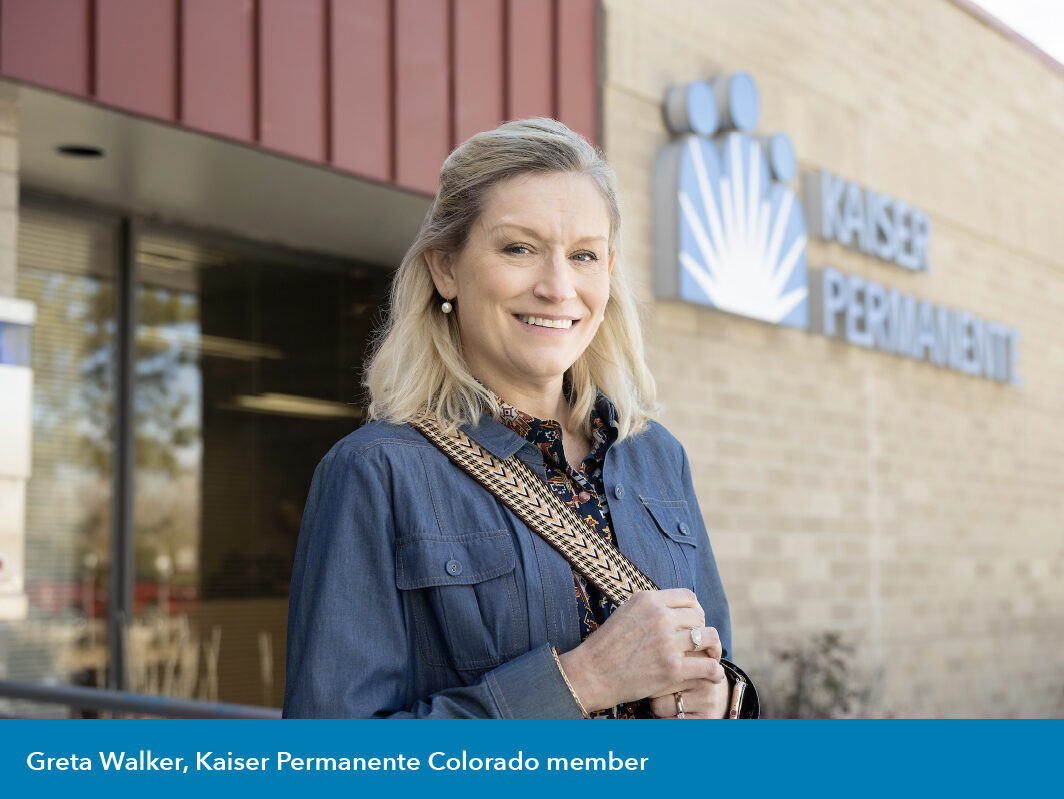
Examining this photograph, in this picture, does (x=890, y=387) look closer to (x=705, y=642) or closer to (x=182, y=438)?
(x=182, y=438)

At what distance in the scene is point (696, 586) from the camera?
7.06 ft

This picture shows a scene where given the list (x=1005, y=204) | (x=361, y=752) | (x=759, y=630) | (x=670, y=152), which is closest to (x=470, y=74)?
(x=670, y=152)

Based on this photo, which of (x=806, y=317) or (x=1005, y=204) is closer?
(x=806, y=317)

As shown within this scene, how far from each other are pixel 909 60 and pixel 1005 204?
6.73 feet

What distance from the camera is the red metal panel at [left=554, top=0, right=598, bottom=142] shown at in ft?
23.1

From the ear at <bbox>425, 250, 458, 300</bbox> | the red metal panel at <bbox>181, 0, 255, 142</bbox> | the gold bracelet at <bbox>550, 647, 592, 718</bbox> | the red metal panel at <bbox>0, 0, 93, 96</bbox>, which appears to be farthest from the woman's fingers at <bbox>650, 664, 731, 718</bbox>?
the red metal panel at <bbox>181, 0, 255, 142</bbox>

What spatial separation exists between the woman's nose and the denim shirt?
0.84 ft

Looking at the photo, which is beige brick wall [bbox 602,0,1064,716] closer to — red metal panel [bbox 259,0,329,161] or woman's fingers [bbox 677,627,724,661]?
red metal panel [bbox 259,0,329,161]

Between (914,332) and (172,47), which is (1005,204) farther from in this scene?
(172,47)

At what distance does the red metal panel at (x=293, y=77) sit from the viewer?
5500 millimetres

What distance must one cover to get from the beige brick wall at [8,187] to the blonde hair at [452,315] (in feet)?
10.7

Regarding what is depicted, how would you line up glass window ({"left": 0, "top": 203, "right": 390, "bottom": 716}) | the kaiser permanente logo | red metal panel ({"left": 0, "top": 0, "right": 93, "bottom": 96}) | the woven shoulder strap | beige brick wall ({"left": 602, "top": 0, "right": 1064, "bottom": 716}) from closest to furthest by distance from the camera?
the woven shoulder strap → red metal panel ({"left": 0, "top": 0, "right": 93, "bottom": 96}) → glass window ({"left": 0, "top": 203, "right": 390, "bottom": 716}) → the kaiser permanente logo → beige brick wall ({"left": 602, "top": 0, "right": 1064, "bottom": 716})

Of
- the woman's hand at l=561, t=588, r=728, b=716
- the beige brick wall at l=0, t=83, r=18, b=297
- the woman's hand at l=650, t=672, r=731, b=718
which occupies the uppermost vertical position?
the beige brick wall at l=0, t=83, r=18, b=297

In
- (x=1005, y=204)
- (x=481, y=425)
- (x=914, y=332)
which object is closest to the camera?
(x=481, y=425)
